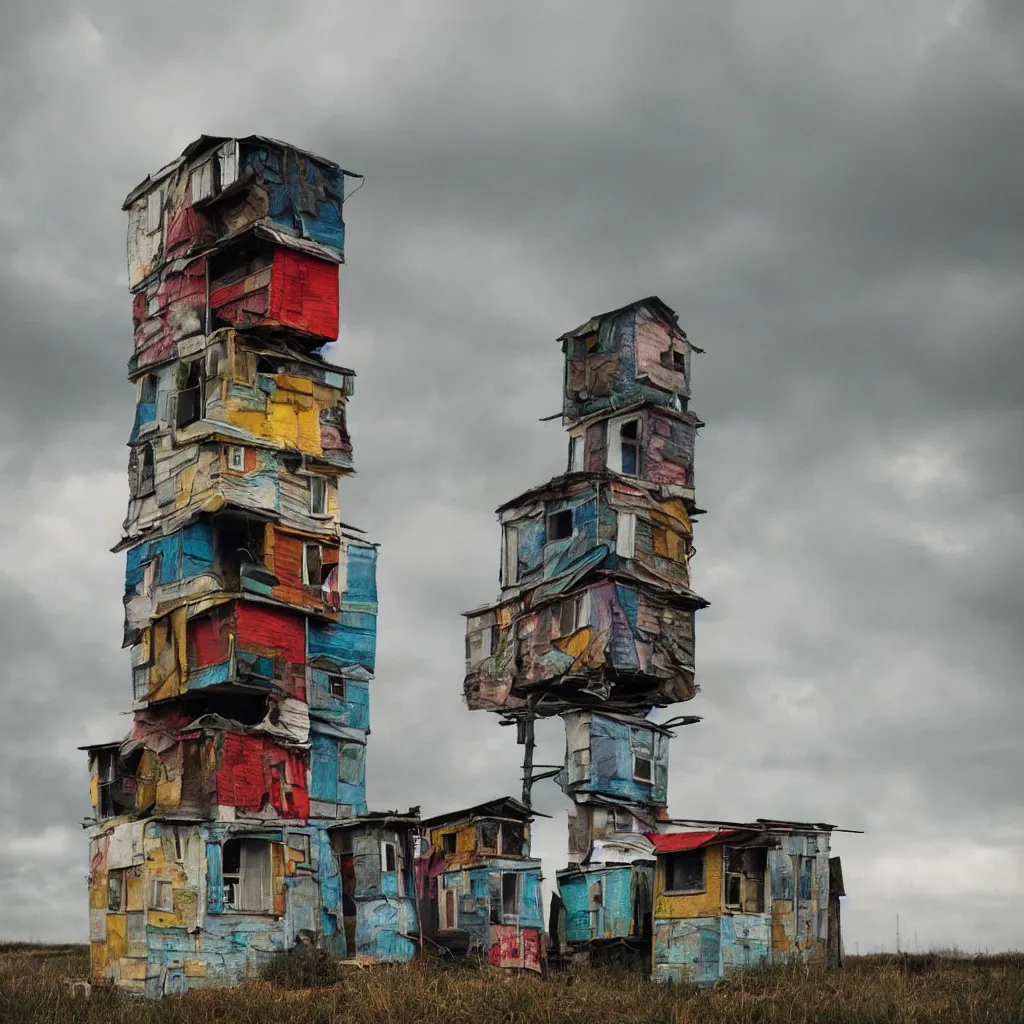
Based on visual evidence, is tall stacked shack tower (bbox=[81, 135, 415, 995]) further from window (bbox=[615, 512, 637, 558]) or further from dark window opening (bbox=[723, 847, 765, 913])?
dark window opening (bbox=[723, 847, 765, 913])

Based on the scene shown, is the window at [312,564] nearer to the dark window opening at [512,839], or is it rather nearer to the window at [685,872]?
the dark window opening at [512,839]

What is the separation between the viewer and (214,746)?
44375 millimetres

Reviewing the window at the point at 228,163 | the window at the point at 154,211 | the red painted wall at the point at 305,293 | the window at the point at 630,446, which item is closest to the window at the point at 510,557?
the window at the point at 630,446

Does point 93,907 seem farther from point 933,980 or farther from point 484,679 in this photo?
point 933,980

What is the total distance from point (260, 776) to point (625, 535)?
494 inches

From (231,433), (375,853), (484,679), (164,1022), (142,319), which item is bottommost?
(164,1022)

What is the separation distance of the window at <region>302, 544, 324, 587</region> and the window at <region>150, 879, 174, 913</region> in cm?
935

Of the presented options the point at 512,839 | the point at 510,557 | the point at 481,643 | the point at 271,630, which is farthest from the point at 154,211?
the point at 512,839

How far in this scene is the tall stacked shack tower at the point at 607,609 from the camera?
1951 inches

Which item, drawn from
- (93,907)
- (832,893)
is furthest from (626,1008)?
(93,907)

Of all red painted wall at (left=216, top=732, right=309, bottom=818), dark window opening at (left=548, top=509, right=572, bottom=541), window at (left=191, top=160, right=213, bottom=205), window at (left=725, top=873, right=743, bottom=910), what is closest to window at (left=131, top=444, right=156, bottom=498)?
window at (left=191, top=160, right=213, bottom=205)

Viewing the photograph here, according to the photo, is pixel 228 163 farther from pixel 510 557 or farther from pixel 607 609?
pixel 607 609

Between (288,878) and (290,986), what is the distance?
12.9 feet

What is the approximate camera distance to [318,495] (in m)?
49.9
